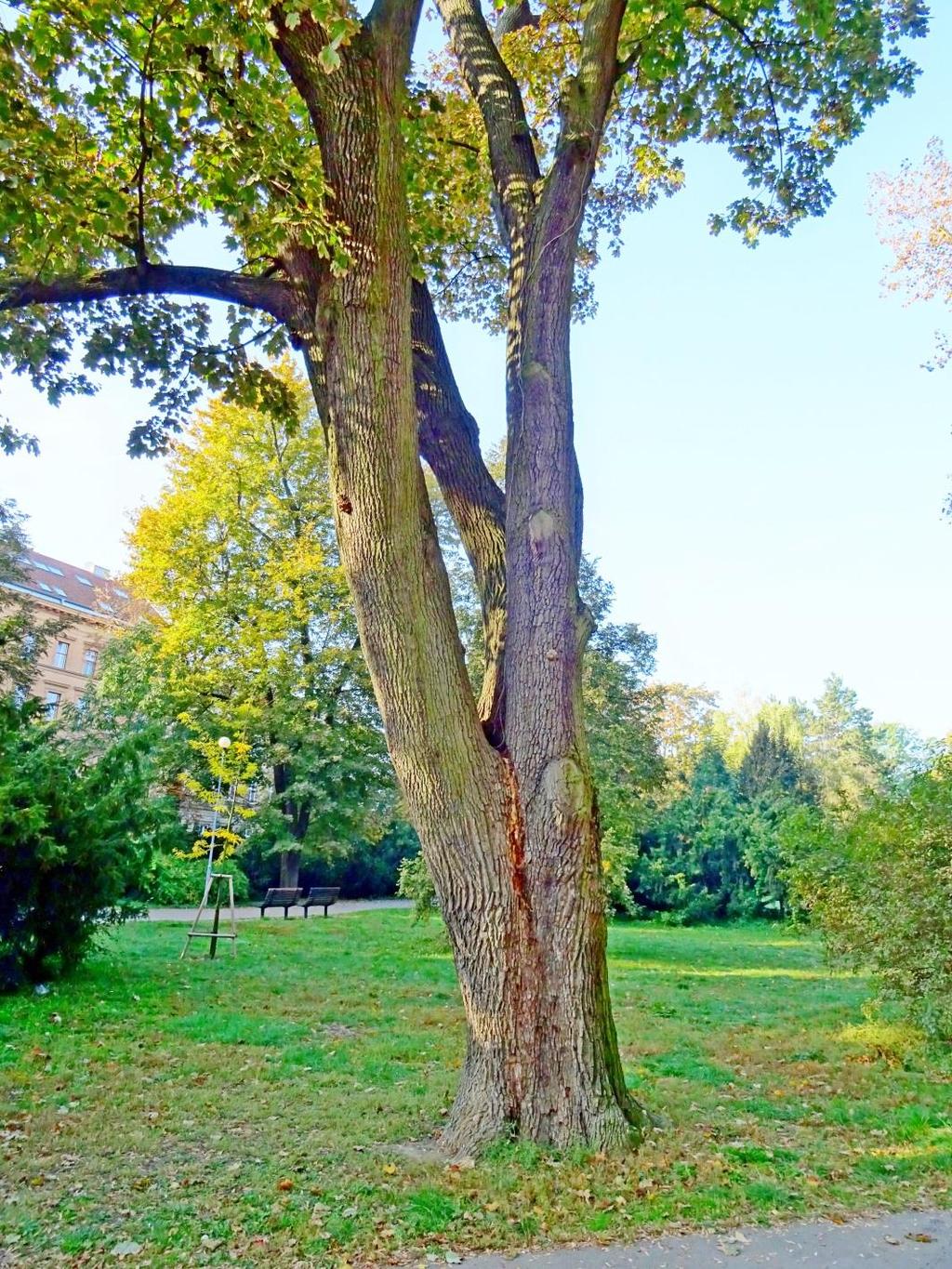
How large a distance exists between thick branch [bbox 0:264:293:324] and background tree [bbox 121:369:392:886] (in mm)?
16263

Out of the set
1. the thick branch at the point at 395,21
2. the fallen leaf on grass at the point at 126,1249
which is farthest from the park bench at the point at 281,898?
the thick branch at the point at 395,21

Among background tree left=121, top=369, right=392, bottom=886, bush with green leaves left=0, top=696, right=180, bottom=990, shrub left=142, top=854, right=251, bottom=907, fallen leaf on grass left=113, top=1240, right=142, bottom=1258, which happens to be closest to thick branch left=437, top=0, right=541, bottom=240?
fallen leaf on grass left=113, top=1240, right=142, bottom=1258

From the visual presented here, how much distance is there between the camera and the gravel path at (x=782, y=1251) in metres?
3.08

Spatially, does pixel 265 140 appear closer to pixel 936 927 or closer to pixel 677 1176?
pixel 677 1176

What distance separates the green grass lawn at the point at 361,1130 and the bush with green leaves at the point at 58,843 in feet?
1.71

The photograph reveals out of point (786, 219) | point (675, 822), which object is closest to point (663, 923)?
point (675, 822)

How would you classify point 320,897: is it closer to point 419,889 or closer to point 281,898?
point 281,898

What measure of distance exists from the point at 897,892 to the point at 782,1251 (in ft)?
14.6

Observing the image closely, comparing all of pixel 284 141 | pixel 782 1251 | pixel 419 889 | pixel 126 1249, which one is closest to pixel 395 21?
pixel 284 141

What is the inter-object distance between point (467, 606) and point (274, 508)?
6022 millimetres

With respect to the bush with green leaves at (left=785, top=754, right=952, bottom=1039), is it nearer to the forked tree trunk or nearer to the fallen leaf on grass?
the forked tree trunk

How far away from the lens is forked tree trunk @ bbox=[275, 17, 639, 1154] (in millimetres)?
4059

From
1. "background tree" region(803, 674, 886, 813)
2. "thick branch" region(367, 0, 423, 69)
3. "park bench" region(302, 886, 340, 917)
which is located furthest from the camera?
"background tree" region(803, 674, 886, 813)

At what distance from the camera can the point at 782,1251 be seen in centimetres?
321
